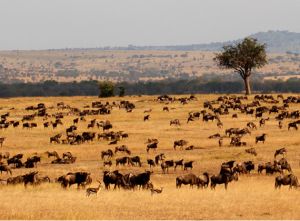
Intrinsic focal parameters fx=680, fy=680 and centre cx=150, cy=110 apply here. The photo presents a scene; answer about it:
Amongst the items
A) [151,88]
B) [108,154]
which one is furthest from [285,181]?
[151,88]

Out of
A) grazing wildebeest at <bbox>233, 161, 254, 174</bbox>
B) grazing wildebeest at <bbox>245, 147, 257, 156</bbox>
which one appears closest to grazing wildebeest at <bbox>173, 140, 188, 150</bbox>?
grazing wildebeest at <bbox>245, 147, 257, 156</bbox>

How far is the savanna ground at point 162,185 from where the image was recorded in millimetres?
24125

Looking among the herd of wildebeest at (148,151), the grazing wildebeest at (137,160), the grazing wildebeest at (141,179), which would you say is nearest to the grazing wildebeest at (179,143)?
the herd of wildebeest at (148,151)

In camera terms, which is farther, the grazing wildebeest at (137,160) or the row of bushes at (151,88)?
the row of bushes at (151,88)

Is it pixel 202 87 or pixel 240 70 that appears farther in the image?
pixel 202 87

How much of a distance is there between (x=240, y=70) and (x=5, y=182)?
79.9 meters

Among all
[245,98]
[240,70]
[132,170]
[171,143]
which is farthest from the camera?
[240,70]

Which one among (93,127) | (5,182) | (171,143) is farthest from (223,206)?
(93,127)

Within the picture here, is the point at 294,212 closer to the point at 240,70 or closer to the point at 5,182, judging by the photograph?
the point at 5,182

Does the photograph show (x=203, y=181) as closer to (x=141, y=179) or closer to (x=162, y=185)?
(x=162, y=185)

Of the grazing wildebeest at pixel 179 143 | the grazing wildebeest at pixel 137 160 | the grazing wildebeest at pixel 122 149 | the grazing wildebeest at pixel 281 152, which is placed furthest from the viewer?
the grazing wildebeest at pixel 179 143

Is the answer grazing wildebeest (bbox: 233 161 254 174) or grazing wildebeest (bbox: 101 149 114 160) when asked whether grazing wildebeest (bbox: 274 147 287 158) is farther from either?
grazing wildebeest (bbox: 101 149 114 160)

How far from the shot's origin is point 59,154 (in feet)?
155

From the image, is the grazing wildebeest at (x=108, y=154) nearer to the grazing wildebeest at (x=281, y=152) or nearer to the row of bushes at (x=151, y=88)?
the grazing wildebeest at (x=281, y=152)
